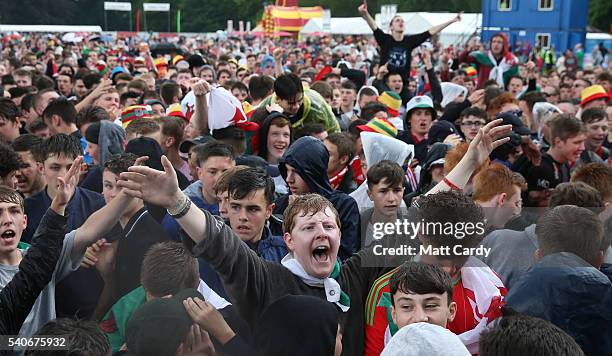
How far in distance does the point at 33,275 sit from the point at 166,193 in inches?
32.8

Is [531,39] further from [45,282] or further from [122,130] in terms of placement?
[45,282]

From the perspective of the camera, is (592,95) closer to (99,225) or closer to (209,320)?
(99,225)

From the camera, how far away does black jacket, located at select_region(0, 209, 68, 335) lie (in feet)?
11.4

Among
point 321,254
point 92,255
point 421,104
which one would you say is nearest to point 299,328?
point 321,254

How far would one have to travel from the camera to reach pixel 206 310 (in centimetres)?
316

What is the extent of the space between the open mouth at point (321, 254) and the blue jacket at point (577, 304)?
2.66ft

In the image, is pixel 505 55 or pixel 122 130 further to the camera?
pixel 505 55

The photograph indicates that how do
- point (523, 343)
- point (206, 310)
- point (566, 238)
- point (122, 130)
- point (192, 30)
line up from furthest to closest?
point (192, 30), point (122, 130), point (566, 238), point (206, 310), point (523, 343)

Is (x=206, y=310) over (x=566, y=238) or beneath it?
beneath

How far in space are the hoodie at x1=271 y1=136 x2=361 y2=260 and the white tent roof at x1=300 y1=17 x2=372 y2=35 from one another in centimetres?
4379

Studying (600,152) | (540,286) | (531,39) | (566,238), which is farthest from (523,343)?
(531,39)

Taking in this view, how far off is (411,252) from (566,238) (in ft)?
2.28

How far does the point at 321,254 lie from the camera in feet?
11.6

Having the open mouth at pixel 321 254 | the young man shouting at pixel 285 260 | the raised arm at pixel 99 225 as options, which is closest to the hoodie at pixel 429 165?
the young man shouting at pixel 285 260
